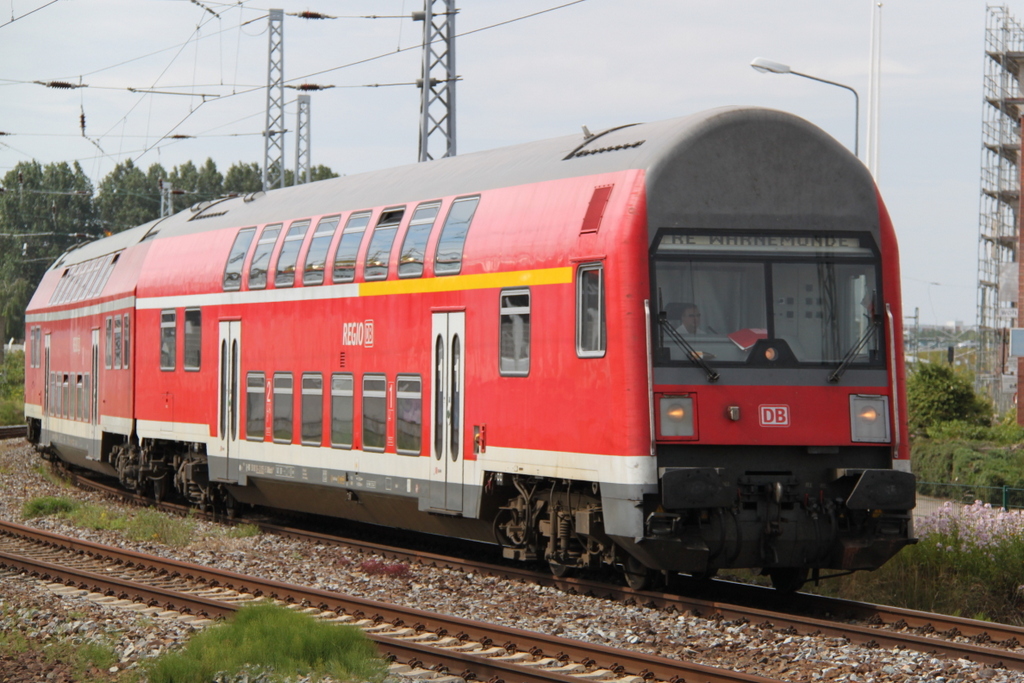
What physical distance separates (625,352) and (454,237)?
3.21m

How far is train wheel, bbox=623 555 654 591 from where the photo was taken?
1151 cm

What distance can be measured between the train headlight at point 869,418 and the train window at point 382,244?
5510 millimetres

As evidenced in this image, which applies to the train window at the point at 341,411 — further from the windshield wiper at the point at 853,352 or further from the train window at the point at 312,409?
the windshield wiper at the point at 853,352

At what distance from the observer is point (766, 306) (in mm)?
11016

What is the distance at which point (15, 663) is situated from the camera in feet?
29.5

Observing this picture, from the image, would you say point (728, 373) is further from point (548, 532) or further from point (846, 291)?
point (548, 532)

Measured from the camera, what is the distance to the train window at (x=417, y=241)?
45.4ft

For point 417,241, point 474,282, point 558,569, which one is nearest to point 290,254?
point 417,241

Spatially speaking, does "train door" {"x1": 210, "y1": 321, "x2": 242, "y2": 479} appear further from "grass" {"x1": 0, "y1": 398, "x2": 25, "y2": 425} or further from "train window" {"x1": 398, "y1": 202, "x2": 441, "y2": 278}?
"grass" {"x1": 0, "y1": 398, "x2": 25, "y2": 425}

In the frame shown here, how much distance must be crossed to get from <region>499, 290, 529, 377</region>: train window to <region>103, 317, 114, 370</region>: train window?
11.1 m

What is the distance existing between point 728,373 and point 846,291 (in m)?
1.32

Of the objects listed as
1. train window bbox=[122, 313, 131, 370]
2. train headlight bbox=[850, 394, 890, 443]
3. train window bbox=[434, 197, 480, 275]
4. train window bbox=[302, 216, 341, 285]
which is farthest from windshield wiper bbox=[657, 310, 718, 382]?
train window bbox=[122, 313, 131, 370]

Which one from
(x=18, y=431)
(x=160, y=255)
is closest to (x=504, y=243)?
(x=160, y=255)

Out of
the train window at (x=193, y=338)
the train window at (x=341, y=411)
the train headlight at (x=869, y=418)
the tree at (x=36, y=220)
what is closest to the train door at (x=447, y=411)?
the train window at (x=341, y=411)
